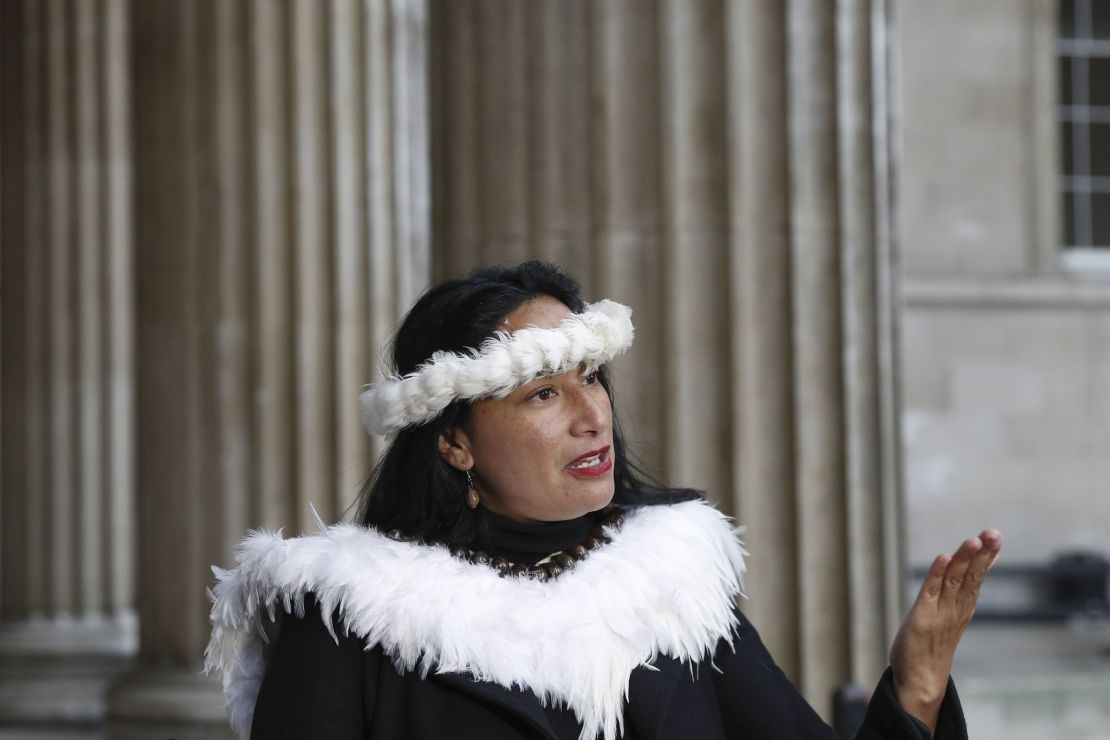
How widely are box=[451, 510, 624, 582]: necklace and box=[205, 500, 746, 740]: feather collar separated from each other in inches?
0.6

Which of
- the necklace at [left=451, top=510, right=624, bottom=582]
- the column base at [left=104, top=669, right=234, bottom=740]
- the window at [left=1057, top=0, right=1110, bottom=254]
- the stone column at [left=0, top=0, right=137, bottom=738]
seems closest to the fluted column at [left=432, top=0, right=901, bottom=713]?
the necklace at [left=451, top=510, right=624, bottom=582]

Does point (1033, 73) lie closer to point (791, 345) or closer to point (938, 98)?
point (938, 98)

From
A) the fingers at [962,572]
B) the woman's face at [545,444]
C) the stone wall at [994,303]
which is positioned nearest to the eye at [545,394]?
the woman's face at [545,444]

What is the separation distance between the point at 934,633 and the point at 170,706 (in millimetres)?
3584

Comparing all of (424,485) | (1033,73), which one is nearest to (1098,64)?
(1033,73)

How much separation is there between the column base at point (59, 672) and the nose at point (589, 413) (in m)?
6.24

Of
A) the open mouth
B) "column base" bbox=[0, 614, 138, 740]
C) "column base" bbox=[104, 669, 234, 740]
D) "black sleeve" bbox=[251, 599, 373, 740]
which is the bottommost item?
"column base" bbox=[0, 614, 138, 740]

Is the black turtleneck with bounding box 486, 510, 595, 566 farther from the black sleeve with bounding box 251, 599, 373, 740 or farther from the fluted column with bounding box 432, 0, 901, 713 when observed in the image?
the fluted column with bounding box 432, 0, 901, 713

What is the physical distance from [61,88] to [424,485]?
7848 mm

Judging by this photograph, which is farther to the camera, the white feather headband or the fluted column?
the fluted column

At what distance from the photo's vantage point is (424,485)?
258 cm

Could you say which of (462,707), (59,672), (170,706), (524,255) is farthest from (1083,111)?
(462,707)

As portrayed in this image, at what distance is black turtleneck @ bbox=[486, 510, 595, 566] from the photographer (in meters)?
2.57

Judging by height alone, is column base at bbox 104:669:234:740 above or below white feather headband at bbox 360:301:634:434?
below
